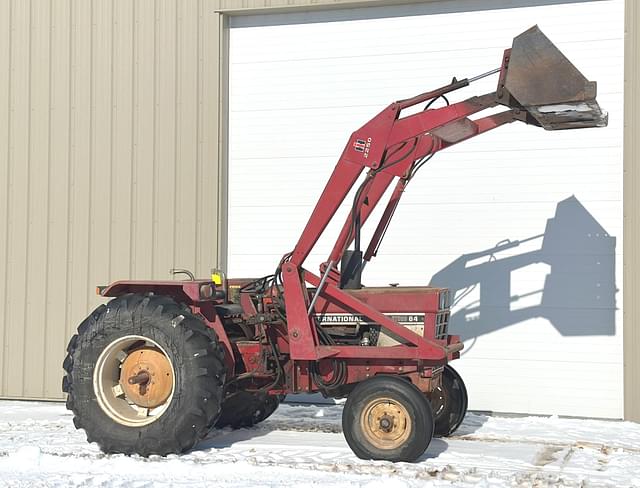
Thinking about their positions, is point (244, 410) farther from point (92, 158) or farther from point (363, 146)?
point (92, 158)

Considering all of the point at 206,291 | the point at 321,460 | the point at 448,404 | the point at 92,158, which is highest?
the point at 92,158

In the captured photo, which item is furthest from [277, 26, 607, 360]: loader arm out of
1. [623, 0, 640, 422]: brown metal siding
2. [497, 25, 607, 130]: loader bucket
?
[623, 0, 640, 422]: brown metal siding

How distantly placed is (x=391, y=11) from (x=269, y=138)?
84.3 inches

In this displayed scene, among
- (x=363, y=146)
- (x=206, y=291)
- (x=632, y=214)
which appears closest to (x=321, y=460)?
(x=206, y=291)

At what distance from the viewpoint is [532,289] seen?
32.2ft

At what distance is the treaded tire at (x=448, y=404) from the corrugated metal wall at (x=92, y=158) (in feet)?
11.8

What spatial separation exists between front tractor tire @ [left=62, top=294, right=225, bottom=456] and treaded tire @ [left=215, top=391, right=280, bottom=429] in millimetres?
1021

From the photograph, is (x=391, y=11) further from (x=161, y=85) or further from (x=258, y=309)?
(x=258, y=309)

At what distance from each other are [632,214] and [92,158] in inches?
255

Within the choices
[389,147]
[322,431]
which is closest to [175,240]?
[322,431]

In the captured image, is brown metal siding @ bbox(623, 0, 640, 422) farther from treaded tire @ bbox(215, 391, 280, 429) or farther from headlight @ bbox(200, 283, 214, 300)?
headlight @ bbox(200, 283, 214, 300)

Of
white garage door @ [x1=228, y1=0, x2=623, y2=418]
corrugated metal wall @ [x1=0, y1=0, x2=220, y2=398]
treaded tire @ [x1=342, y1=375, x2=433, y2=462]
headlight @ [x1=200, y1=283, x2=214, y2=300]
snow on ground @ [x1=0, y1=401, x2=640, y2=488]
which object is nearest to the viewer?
snow on ground @ [x1=0, y1=401, x2=640, y2=488]

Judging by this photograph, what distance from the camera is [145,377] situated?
7.29 metres

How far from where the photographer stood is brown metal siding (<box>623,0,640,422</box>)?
30.5ft
